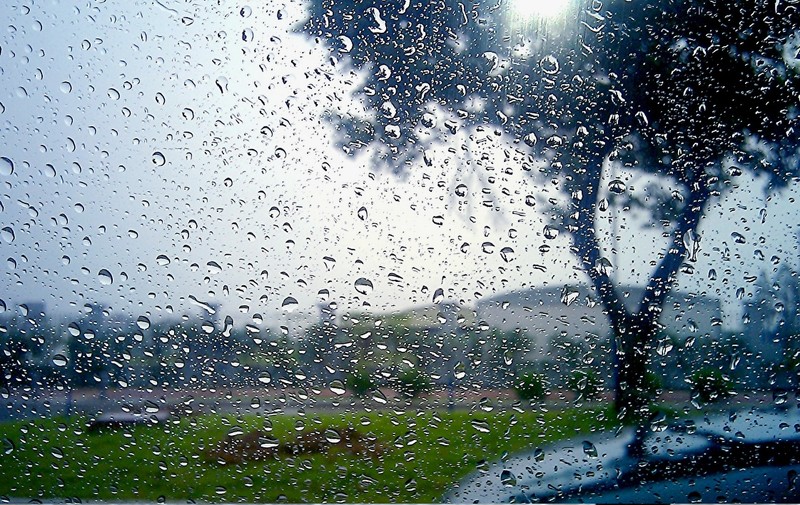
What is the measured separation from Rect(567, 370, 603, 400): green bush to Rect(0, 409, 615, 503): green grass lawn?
45mm

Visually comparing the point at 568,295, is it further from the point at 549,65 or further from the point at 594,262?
the point at 549,65

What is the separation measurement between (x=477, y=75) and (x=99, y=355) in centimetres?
117

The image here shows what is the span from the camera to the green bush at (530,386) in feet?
4.23

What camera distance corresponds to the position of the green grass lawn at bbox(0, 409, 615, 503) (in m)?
1.29

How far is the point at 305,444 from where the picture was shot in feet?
4.22

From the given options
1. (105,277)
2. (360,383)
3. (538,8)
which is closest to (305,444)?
(360,383)

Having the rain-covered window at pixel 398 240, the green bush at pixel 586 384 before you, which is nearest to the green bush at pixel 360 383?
the rain-covered window at pixel 398 240

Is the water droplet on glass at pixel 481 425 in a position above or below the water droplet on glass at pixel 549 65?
below

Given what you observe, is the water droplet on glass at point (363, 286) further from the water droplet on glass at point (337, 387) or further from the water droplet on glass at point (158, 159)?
the water droplet on glass at point (158, 159)

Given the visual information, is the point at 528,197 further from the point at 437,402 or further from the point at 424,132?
the point at 437,402

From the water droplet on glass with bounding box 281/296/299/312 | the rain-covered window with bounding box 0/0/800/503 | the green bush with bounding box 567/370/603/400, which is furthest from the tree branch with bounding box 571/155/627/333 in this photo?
the water droplet on glass with bounding box 281/296/299/312

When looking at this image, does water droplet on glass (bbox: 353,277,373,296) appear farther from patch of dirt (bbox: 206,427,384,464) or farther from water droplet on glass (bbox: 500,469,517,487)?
water droplet on glass (bbox: 500,469,517,487)

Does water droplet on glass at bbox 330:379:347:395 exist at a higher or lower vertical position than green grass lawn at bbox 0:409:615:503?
higher

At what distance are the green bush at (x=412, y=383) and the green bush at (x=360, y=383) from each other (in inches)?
2.8
